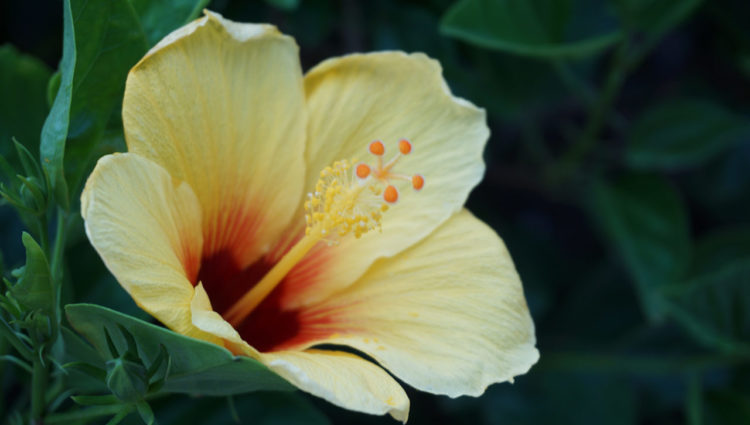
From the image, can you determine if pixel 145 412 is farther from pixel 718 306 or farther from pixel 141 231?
pixel 718 306

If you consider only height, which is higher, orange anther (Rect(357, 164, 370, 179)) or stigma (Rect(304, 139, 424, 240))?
orange anther (Rect(357, 164, 370, 179))

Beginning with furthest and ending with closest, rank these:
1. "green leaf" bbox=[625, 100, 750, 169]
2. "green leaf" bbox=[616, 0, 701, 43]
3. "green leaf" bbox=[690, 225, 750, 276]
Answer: "green leaf" bbox=[690, 225, 750, 276], "green leaf" bbox=[625, 100, 750, 169], "green leaf" bbox=[616, 0, 701, 43]

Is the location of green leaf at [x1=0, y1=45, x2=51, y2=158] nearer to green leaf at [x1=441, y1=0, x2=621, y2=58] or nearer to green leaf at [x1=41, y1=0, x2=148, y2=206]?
green leaf at [x1=41, y1=0, x2=148, y2=206]


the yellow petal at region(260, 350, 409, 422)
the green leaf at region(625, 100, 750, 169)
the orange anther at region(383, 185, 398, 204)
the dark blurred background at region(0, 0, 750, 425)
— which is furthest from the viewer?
the green leaf at region(625, 100, 750, 169)

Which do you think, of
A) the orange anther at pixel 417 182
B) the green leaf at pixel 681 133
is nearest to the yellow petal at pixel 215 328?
the orange anther at pixel 417 182

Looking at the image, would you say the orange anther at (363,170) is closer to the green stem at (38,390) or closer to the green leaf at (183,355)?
the green leaf at (183,355)

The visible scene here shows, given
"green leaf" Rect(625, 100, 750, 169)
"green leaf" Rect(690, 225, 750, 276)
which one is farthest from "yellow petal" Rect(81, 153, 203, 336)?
"green leaf" Rect(690, 225, 750, 276)
